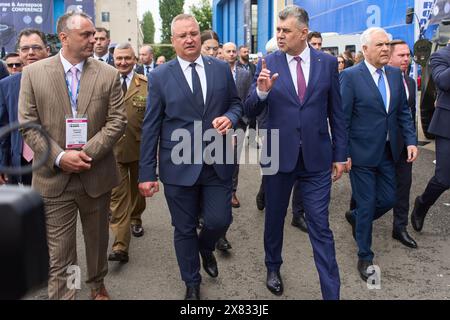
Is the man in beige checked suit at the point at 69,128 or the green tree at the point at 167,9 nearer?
the man in beige checked suit at the point at 69,128

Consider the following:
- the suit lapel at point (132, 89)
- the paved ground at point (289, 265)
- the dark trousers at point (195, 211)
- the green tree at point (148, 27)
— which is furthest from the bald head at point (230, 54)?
the green tree at point (148, 27)

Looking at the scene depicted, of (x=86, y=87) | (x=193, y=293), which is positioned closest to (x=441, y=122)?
(x=193, y=293)

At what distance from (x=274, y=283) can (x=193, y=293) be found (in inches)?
26.0

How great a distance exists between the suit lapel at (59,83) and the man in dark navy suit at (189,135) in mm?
579

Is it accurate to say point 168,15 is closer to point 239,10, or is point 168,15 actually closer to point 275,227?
point 239,10

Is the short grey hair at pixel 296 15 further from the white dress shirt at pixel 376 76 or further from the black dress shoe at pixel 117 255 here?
the black dress shoe at pixel 117 255

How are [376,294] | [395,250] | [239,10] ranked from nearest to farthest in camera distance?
[376,294], [395,250], [239,10]

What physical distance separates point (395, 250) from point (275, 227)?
1567 mm

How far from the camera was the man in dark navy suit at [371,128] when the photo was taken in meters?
4.11

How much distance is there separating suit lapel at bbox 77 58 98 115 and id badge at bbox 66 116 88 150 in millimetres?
59

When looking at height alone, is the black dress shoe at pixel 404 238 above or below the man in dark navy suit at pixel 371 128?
below

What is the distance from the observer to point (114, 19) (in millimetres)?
66312

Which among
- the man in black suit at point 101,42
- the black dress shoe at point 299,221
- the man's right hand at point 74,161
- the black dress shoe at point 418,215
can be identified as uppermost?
the man in black suit at point 101,42

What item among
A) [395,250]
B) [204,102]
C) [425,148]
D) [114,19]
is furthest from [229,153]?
[114,19]
